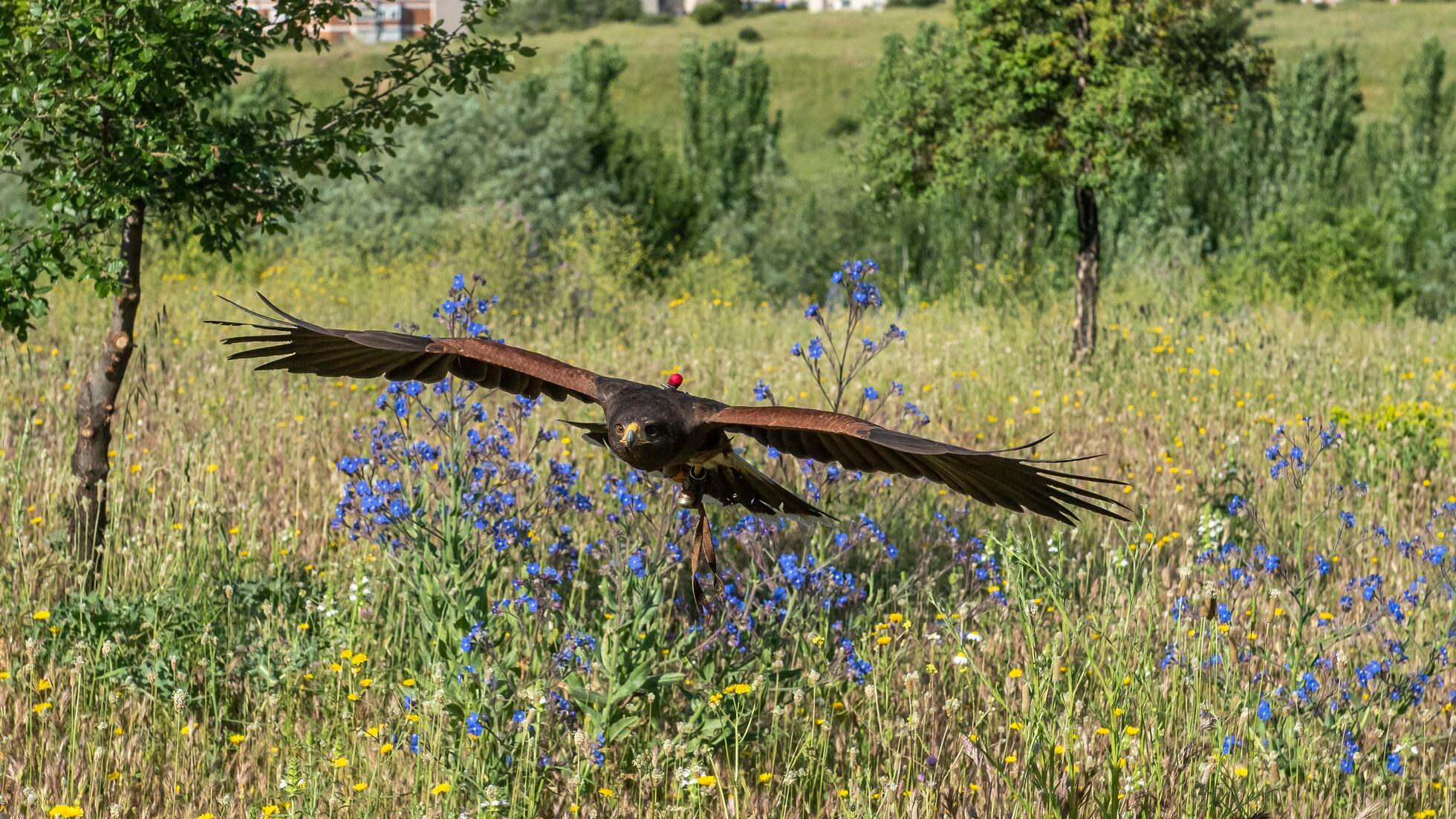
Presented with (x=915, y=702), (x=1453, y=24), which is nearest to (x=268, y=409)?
(x=915, y=702)

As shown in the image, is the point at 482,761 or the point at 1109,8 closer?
the point at 482,761

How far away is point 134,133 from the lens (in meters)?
3.94

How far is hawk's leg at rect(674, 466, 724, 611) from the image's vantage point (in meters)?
2.96

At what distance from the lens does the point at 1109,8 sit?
823 cm

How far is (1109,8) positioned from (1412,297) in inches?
256

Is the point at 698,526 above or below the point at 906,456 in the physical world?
below

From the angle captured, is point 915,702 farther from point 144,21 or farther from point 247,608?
point 144,21

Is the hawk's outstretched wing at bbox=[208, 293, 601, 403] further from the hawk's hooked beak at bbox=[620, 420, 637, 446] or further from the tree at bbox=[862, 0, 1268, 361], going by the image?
the tree at bbox=[862, 0, 1268, 361]

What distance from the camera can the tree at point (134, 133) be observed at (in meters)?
3.85

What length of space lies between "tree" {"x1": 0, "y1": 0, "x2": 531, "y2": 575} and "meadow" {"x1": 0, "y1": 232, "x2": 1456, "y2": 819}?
0.63 meters

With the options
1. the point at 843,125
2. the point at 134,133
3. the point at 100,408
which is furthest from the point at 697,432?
the point at 843,125

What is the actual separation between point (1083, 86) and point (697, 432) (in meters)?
6.48

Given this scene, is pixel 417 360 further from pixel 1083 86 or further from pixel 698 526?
pixel 1083 86

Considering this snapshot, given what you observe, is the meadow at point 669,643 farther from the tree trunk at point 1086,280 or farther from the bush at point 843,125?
the bush at point 843,125
